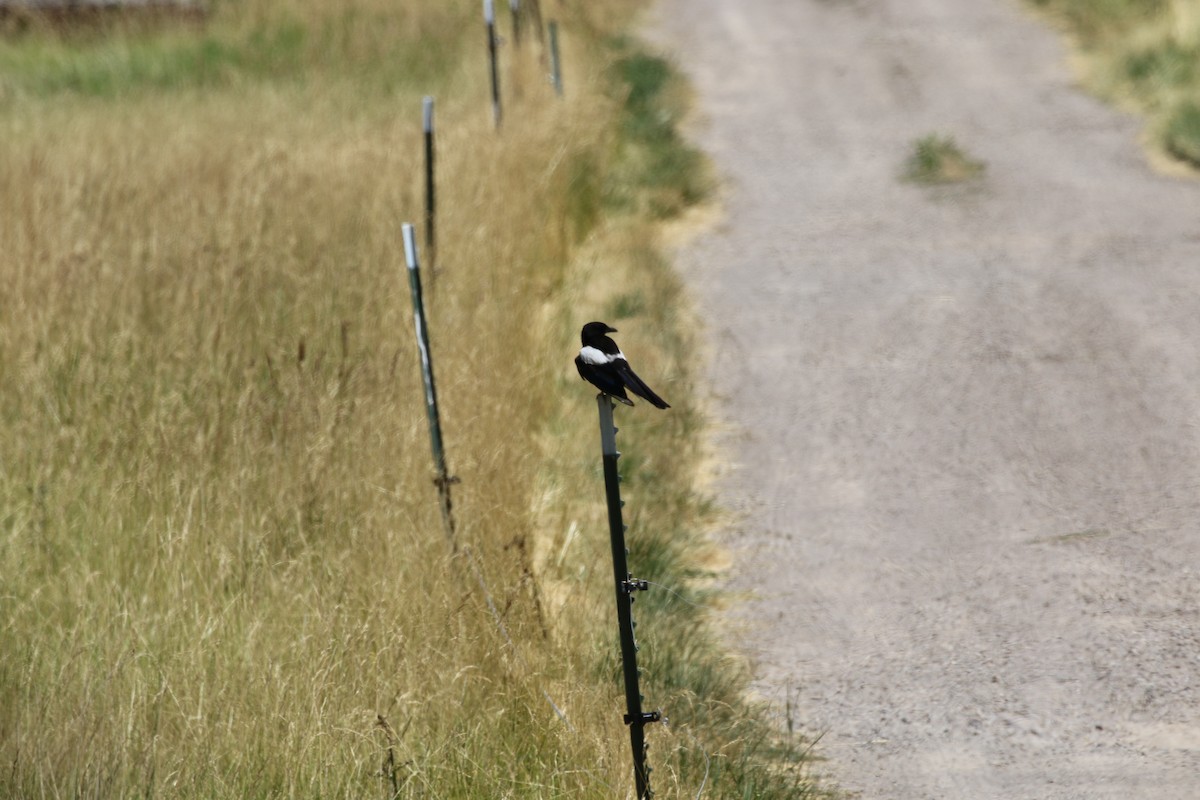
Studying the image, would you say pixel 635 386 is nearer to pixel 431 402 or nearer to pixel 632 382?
pixel 632 382

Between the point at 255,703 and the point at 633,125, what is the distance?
8.07m

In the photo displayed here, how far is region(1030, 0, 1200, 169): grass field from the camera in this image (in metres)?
10.7

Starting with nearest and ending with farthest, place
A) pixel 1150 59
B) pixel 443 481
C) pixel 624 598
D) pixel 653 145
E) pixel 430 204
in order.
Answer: pixel 624 598
pixel 443 481
pixel 430 204
pixel 653 145
pixel 1150 59

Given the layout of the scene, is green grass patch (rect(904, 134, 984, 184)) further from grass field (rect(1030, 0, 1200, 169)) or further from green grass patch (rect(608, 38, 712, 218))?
green grass patch (rect(608, 38, 712, 218))

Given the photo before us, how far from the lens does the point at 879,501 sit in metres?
6.57

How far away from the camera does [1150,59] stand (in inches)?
471

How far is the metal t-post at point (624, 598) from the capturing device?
347cm

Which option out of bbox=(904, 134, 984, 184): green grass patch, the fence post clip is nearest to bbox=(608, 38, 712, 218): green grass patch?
bbox=(904, 134, 984, 184): green grass patch

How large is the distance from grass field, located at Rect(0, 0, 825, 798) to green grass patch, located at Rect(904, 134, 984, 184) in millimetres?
2055

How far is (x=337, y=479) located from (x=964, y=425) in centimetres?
318

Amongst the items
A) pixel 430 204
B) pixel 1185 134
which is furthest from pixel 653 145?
pixel 430 204

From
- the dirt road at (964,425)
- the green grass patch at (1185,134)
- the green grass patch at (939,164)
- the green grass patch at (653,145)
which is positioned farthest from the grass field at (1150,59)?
the green grass patch at (653,145)

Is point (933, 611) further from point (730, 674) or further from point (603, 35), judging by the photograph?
point (603, 35)

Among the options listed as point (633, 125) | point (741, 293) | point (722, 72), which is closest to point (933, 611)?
point (741, 293)
